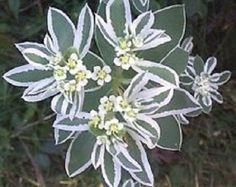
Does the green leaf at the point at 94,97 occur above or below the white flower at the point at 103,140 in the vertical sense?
above

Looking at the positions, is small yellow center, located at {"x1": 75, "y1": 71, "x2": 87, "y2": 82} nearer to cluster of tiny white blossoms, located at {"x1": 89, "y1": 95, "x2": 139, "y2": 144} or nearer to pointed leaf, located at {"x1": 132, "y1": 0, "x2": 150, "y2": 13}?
cluster of tiny white blossoms, located at {"x1": 89, "y1": 95, "x2": 139, "y2": 144}

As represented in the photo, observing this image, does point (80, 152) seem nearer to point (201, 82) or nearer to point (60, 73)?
point (60, 73)

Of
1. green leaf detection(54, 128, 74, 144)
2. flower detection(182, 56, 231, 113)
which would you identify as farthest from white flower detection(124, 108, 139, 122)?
flower detection(182, 56, 231, 113)

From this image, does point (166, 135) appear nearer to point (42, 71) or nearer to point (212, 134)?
point (42, 71)

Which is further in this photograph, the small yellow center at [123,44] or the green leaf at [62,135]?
the green leaf at [62,135]

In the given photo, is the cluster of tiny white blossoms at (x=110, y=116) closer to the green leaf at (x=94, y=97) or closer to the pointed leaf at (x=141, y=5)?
the green leaf at (x=94, y=97)

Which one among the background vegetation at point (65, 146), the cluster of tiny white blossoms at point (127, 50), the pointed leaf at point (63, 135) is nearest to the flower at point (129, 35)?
the cluster of tiny white blossoms at point (127, 50)
